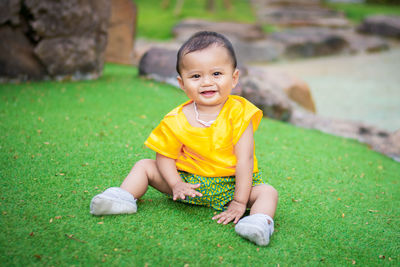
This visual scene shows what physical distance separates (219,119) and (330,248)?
0.89m

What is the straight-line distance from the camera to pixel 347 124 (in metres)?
5.43

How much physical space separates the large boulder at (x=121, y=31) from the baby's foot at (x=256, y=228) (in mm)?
6372

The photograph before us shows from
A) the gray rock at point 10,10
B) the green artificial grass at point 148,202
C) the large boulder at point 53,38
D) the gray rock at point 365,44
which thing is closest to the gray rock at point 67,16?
the large boulder at point 53,38

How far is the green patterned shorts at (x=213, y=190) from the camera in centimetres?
199

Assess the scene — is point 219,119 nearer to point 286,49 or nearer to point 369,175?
point 369,175

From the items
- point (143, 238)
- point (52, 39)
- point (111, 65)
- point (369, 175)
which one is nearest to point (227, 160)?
point (143, 238)

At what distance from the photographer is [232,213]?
1.93 meters

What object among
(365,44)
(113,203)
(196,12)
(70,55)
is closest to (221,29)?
(196,12)

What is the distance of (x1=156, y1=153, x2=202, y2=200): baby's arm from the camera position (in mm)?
1878

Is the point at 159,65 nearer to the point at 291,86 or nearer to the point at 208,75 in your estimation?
the point at 291,86

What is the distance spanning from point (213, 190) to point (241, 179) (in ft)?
0.60

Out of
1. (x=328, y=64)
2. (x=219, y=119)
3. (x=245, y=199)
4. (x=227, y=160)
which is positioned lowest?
(x=328, y=64)

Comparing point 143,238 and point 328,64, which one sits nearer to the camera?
point 143,238

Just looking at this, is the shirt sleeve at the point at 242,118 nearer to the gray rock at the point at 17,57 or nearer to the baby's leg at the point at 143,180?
the baby's leg at the point at 143,180
